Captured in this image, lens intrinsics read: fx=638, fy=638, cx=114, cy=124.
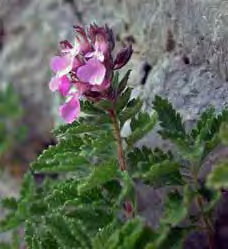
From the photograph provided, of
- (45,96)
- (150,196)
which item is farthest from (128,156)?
(45,96)

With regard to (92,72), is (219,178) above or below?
below

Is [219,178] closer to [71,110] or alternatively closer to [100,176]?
[100,176]

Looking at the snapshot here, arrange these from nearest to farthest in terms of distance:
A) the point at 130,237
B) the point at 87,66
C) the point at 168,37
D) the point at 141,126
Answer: the point at 130,237, the point at 87,66, the point at 141,126, the point at 168,37

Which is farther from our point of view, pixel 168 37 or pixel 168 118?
pixel 168 37

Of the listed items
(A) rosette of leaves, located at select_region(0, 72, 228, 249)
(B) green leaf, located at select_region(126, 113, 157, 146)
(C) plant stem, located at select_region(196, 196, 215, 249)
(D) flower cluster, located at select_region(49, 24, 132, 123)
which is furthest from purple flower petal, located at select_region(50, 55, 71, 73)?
(C) plant stem, located at select_region(196, 196, 215, 249)

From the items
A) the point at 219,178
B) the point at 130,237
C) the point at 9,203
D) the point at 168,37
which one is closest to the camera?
the point at 219,178

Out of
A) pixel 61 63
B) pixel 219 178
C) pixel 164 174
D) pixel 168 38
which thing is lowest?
pixel 219 178

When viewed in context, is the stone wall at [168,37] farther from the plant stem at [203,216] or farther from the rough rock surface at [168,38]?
the plant stem at [203,216]

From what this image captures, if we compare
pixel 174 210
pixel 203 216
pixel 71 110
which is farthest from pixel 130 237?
pixel 71 110
